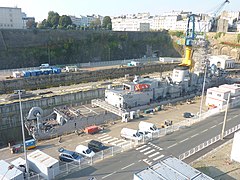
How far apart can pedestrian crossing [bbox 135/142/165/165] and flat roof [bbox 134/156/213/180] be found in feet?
14.0

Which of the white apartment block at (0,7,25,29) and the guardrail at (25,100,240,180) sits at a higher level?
the white apartment block at (0,7,25,29)

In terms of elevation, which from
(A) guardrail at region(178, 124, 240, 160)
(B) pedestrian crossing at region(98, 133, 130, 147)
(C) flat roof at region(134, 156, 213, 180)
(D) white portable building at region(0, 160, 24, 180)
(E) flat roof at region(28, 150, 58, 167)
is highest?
(C) flat roof at region(134, 156, 213, 180)

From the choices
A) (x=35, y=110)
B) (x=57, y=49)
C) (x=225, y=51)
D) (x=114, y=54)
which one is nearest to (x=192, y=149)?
(x=35, y=110)

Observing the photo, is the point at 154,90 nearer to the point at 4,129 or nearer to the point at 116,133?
the point at 116,133

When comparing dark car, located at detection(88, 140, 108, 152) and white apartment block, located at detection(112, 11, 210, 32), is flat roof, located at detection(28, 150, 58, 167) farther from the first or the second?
white apartment block, located at detection(112, 11, 210, 32)

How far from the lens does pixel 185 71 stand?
49812 millimetres

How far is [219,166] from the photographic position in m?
22.6

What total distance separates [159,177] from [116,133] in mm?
15618

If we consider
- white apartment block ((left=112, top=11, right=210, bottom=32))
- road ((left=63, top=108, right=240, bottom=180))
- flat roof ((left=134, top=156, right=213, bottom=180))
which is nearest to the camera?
flat roof ((left=134, top=156, right=213, bottom=180))

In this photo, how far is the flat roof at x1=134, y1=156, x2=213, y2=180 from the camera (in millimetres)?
17828

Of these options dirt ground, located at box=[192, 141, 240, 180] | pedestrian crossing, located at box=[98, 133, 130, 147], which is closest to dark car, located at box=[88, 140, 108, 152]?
pedestrian crossing, located at box=[98, 133, 130, 147]

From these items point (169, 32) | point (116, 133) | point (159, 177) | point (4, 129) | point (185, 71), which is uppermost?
point (169, 32)

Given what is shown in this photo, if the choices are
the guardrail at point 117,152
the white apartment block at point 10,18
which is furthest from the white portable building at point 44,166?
the white apartment block at point 10,18

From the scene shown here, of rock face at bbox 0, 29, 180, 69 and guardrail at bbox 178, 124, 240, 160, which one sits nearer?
guardrail at bbox 178, 124, 240, 160
